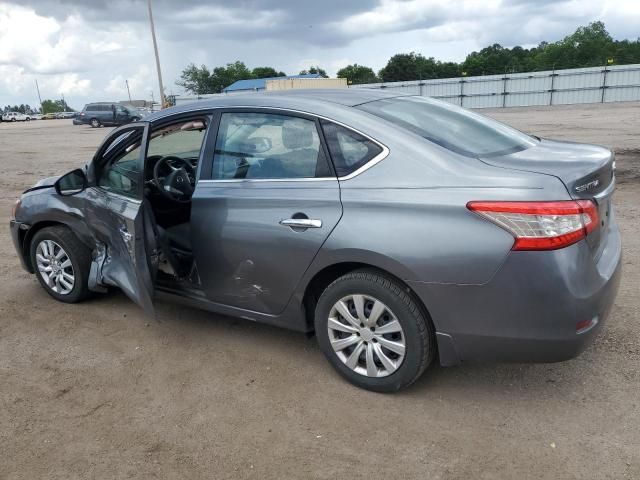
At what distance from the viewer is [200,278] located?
12.6 ft

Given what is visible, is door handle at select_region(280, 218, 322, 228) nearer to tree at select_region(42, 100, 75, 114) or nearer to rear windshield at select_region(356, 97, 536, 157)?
rear windshield at select_region(356, 97, 536, 157)

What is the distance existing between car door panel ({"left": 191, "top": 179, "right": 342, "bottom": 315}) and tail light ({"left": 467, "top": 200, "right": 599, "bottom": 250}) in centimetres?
89

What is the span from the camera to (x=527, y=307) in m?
2.66

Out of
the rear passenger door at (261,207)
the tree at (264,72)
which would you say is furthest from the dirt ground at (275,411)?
the tree at (264,72)

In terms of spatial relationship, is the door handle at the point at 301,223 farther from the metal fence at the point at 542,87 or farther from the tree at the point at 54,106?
the tree at the point at 54,106

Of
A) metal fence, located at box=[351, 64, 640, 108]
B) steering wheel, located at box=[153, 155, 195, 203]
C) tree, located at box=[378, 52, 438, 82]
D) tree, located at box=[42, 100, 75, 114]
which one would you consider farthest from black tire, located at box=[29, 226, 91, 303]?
tree, located at box=[42, 100, 75, 114]

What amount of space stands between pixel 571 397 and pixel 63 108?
141 metres

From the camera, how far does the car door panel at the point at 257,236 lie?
3195 millimetres

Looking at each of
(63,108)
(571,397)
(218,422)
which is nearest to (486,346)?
(571,397)

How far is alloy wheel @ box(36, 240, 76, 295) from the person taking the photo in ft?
15.4

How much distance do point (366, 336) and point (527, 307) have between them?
3.00 feet

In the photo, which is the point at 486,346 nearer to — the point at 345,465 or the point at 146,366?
the point at 345,465

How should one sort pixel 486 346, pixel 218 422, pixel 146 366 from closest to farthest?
1. pixel 486 346
2. pixel 218 422
3. pixel 146 366

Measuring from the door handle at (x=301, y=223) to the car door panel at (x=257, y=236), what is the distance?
0.04ft
